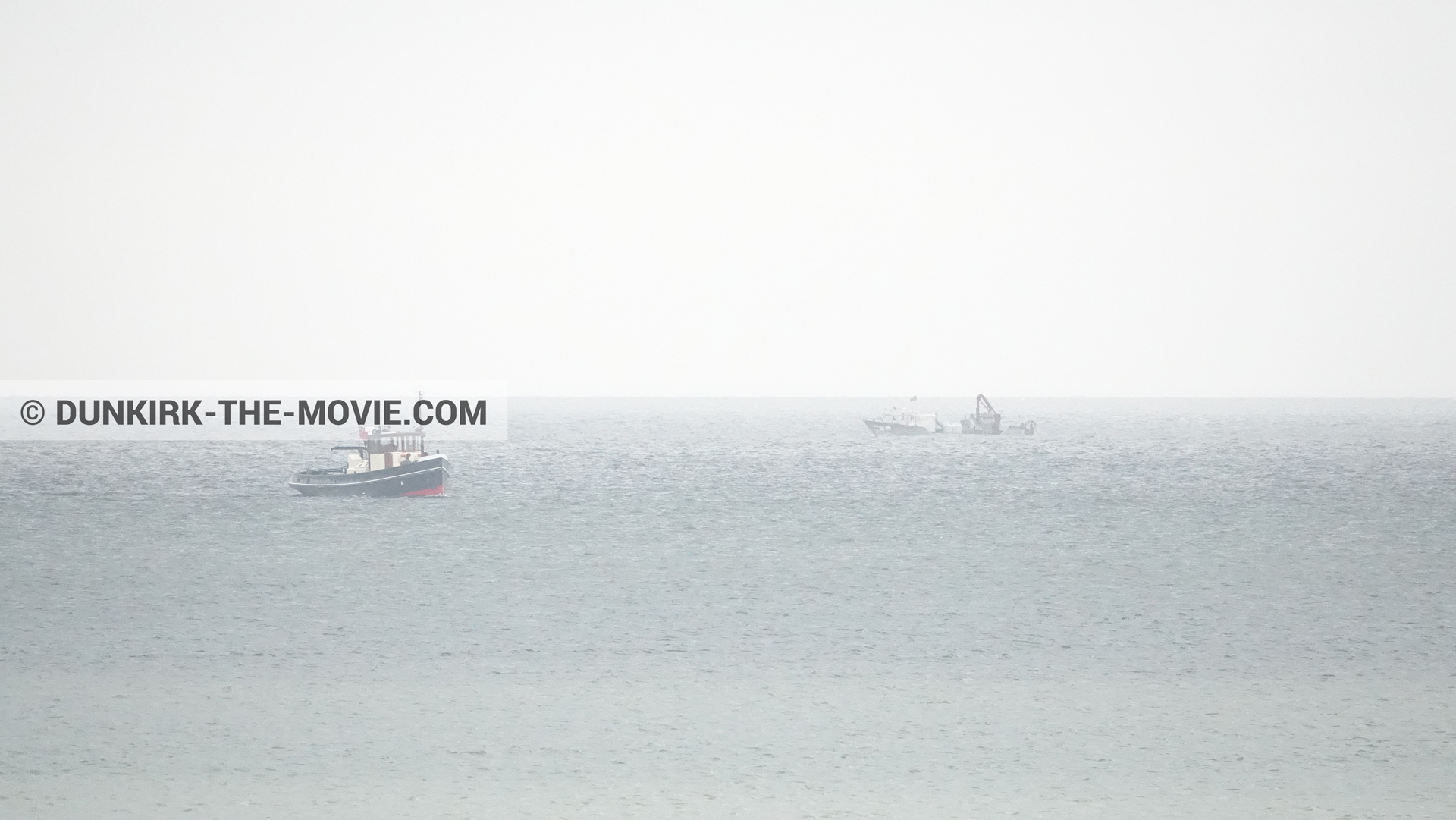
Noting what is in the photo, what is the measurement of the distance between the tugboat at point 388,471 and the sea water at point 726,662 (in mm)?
3487

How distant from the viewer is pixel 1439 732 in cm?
2562

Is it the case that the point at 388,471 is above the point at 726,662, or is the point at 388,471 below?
above

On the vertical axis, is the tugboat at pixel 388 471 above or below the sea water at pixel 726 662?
above

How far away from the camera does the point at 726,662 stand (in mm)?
33938

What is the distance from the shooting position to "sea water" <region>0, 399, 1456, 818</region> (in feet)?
72.5

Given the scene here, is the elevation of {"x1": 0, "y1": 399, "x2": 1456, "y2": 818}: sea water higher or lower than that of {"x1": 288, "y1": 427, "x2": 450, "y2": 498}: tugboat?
lower

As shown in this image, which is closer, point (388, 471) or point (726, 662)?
point (726, 662)

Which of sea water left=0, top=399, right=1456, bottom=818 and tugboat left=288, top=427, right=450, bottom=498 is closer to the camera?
sea water left=0, top=399, right=1456, bottom=818

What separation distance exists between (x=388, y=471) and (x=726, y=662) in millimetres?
54587

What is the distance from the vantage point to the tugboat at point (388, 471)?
8394cm

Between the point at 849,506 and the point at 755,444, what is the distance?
99.7m

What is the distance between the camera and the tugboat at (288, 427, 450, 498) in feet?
275

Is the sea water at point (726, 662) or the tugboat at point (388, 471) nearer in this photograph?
the sea water at point (726, 662)

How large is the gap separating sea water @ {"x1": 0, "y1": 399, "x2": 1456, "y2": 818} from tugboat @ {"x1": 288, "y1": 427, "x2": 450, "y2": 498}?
3.49m
